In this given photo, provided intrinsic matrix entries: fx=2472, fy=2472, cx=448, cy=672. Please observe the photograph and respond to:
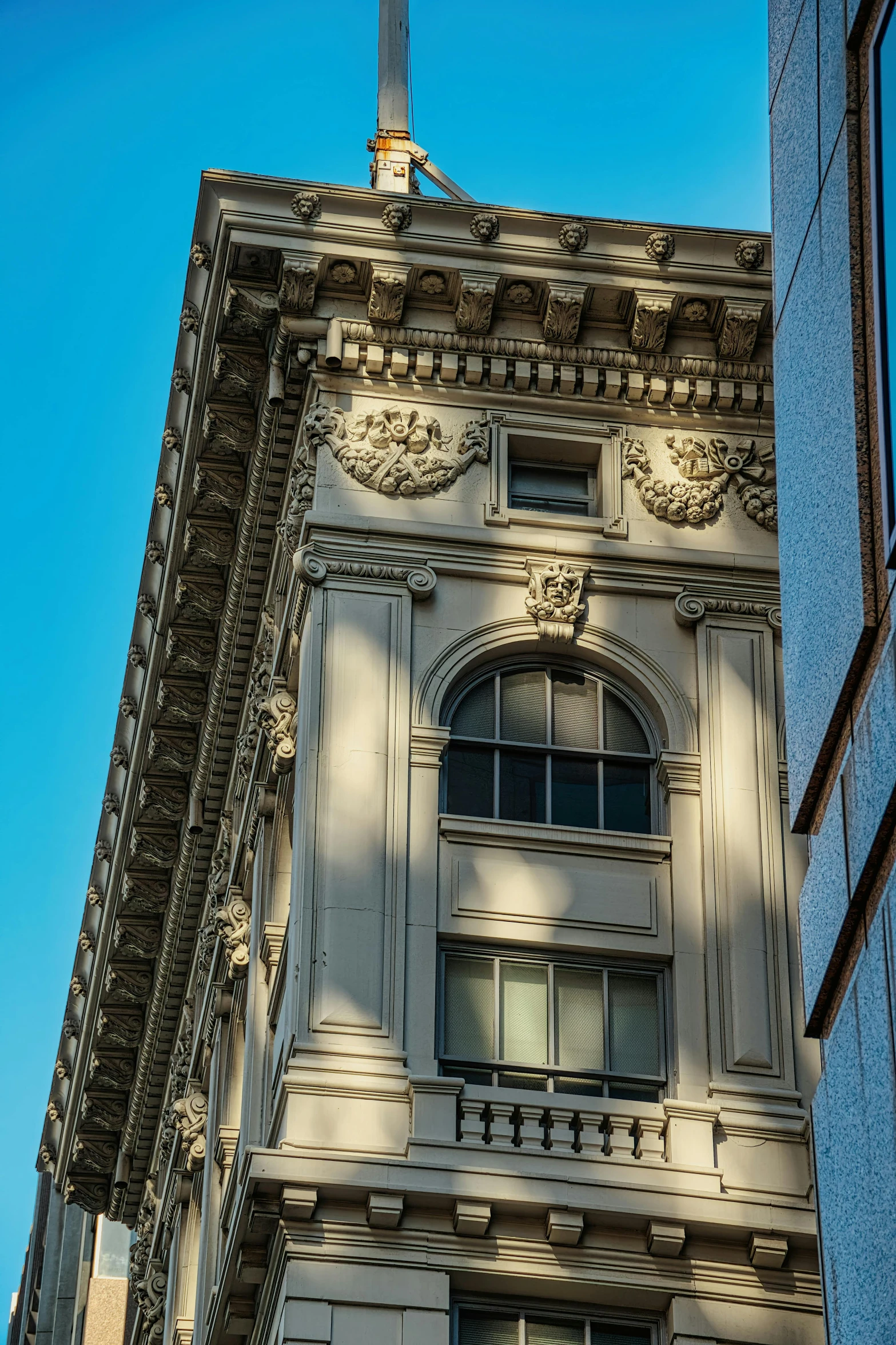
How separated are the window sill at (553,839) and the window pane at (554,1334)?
5.26 metres

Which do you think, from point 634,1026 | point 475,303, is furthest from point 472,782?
point 475,303

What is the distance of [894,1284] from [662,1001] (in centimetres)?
1409

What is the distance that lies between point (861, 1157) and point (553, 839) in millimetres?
13750

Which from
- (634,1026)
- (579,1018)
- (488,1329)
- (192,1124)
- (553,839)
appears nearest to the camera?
(488,1329)

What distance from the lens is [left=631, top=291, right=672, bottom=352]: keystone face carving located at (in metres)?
29.9

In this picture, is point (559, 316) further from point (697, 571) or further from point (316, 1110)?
point (316, 1110)

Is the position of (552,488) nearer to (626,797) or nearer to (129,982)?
(626,797)

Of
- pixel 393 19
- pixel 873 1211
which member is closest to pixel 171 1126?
pixel 393 19

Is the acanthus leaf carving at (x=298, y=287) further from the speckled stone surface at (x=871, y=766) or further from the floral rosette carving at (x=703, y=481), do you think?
the speckled stone surface at (x=871, y=766)

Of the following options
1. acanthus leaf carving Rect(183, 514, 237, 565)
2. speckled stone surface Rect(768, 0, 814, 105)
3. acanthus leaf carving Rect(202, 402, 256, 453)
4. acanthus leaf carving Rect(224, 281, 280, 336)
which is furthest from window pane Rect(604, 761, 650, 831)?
speckled stone surface Rect(768, 0, 814, 105)

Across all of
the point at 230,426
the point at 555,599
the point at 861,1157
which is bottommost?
the point at 861,1157

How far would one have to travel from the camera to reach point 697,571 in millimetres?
29094

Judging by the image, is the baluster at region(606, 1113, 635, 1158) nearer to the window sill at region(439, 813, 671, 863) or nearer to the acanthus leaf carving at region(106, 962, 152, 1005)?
the window sill at region(439, 813, 671, 863)

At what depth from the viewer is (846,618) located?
1398cm
